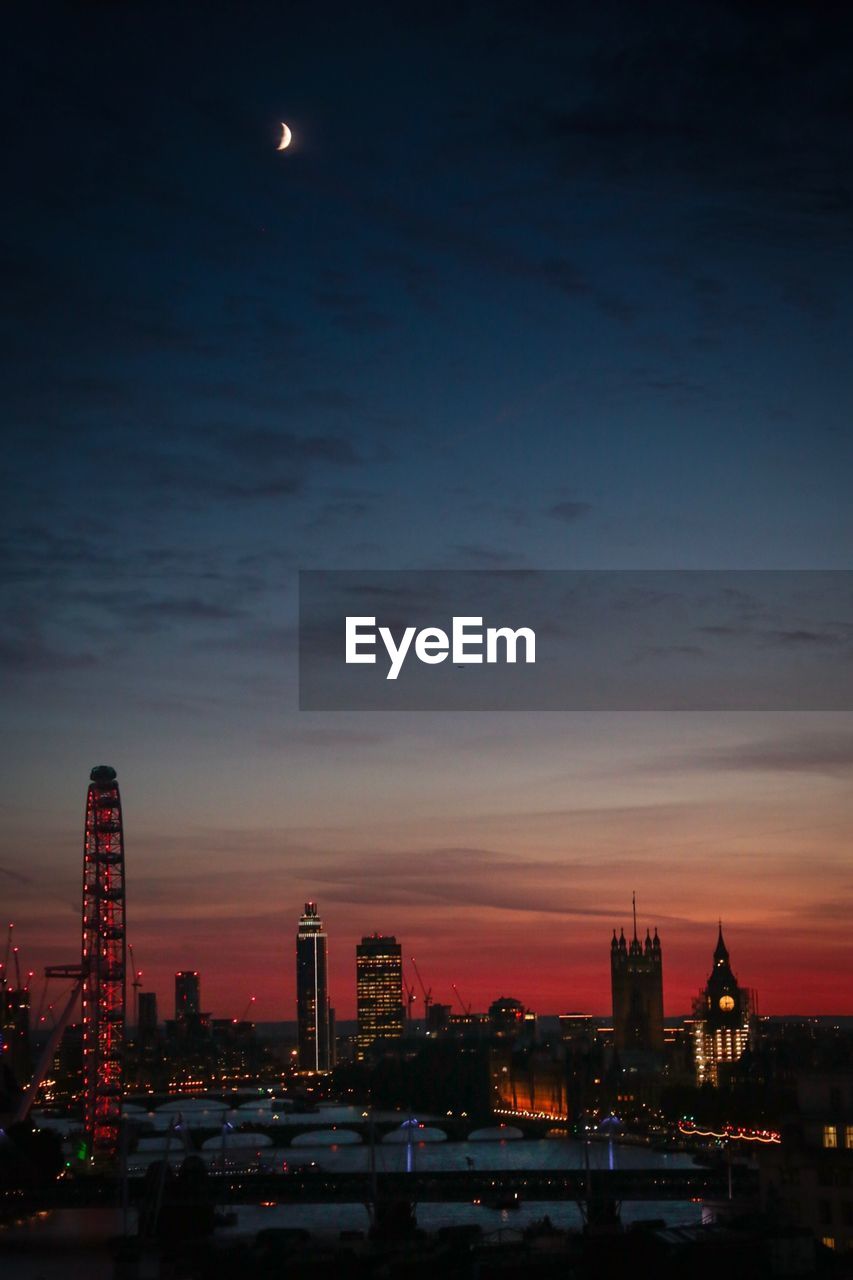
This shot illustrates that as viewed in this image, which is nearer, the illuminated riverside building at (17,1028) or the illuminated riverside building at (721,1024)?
the illuminated riverside building at (17,1028)

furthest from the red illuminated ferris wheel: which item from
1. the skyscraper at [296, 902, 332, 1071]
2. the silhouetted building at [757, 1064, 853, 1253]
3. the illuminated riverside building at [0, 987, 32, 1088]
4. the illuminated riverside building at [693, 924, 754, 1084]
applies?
the skyscraper at [296, 902, 332, 1071]

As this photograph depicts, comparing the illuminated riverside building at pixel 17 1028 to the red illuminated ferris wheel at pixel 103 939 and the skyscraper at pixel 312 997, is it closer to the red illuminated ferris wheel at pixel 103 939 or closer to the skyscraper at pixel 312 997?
the red illuminated ferris wheel at pixel 103 939

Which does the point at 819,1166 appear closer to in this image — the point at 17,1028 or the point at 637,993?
the point at 17,1028

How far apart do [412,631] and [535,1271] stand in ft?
15.0

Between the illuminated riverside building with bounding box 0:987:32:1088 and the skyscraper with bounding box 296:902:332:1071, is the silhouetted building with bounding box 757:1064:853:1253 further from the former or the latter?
the skyscraper with bounding box 296:902:332:1071

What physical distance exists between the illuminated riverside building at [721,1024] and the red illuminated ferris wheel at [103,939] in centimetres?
6054

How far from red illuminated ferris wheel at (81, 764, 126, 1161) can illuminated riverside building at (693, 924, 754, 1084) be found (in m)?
60.5

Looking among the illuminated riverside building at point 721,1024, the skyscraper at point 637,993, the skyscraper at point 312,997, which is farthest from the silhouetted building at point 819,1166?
the skyscraper at point 312,997

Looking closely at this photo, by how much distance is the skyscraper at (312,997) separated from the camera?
14725 cm

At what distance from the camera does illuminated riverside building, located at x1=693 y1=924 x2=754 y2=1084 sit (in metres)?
101

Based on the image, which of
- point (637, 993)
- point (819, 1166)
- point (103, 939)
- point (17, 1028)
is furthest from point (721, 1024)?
point (819, 1166)

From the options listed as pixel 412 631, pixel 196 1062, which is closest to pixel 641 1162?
pixel 412 631

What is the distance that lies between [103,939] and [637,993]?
71.3 meters

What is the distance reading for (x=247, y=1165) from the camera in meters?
50.5
